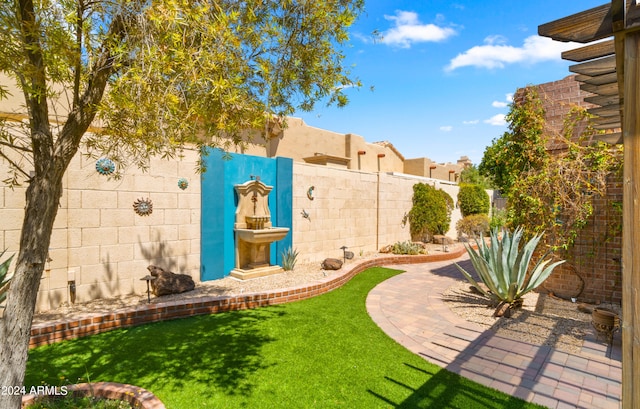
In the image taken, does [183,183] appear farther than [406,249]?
No

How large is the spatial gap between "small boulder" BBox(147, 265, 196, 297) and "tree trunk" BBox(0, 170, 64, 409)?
411 centimetres

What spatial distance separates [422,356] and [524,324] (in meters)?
2.38

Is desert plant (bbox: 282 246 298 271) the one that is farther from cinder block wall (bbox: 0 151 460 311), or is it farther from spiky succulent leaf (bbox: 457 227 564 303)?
spiky succulent leaf (bbox: 457 227 564 303)

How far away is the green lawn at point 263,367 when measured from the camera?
11.0ft

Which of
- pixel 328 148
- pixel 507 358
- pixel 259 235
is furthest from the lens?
pixel 328 148

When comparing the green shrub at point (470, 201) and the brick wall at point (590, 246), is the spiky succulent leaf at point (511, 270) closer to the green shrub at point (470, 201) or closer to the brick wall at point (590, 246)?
the brick wall at point (590, 246)

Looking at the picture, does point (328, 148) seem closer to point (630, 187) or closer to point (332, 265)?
point (332, 265)

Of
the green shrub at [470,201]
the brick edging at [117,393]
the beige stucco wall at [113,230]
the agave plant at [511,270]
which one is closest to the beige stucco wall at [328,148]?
the green shrub at [470,201]

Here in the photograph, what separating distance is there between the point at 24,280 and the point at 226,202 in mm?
5859

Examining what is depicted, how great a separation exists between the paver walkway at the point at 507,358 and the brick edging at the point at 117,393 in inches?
132

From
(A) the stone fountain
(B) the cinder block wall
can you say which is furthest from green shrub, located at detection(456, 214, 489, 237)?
(A) the stone fountain

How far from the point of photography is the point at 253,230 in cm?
801

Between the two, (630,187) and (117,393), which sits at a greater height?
(630,187)

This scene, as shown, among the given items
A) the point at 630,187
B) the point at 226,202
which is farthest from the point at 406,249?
the point at 630,187
